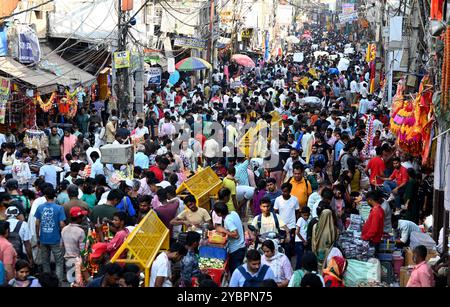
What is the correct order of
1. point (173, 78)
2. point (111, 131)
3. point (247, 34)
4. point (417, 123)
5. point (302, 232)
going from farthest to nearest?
point (247, 34) < point (173, 78) < point (111, 131) < point (417, 123) < point (302, 232)

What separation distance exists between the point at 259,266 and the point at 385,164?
7.70 metres

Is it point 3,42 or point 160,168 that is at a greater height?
point 3,42

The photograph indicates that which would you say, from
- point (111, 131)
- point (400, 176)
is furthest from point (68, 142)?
point (400, 176)

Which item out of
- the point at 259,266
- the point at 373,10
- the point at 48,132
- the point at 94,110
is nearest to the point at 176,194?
the point at 259,266

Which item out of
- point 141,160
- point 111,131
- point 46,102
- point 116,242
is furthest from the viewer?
point 46,102

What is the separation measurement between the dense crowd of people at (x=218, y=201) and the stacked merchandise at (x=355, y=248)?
19 centimetres

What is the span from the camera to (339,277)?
8.91 meters

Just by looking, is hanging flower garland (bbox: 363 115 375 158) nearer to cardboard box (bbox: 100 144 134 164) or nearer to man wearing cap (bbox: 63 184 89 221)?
cardboard box (bbox: 100 144 134 164)

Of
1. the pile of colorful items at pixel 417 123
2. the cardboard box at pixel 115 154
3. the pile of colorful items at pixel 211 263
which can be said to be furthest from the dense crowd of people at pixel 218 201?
the pile of colorful items at pixel 417 123

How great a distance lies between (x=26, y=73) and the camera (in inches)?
767

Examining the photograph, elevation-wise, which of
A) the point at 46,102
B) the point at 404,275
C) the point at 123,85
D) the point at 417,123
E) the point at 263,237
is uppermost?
the point at 123,85

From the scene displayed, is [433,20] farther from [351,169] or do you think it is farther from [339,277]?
[339,277]

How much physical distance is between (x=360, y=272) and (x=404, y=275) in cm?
82

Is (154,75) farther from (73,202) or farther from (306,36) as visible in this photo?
(306,36)
